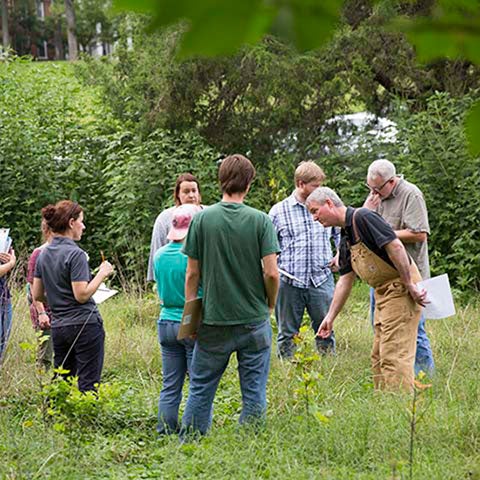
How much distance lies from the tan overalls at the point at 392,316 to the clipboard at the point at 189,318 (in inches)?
51.1

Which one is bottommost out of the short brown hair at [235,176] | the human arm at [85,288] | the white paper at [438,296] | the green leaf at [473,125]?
the white paper at [438,296]

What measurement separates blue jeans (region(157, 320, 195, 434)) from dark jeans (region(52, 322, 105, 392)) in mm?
486

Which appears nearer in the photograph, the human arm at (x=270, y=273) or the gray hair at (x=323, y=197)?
the human arm at (x=270, y=273)

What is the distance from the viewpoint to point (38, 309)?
270 inches

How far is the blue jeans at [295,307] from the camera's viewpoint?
24.8ft

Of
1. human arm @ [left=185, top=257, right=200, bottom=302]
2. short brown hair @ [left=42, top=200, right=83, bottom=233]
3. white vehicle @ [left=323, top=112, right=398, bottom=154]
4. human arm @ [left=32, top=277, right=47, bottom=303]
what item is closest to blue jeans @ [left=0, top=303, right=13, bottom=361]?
human arm @ [left=32, top=277, right=47, bottom=303]

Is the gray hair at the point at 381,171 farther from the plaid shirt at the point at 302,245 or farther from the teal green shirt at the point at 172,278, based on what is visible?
the teal green shirt at the point at 172,278

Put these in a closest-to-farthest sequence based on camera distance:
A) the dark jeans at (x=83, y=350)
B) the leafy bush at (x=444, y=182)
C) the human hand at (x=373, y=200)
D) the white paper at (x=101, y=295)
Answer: the dark jeans at (x=83, y=350) → the white paper at (x=101, y=295) → the human hand at (x=373, y=200) → the leafy bush at (x=444, y=182)

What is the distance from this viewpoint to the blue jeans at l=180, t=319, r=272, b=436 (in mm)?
5164

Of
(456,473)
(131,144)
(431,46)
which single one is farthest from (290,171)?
(431,46)

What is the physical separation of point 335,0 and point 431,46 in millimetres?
157

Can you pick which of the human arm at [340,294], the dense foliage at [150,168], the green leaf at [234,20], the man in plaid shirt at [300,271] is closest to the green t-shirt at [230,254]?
the human arm at [340,294]

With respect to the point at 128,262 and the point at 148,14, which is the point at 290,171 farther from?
the point at 148,14

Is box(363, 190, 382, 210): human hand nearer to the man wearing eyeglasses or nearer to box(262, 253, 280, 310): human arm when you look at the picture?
the man wearing eyeglasses
